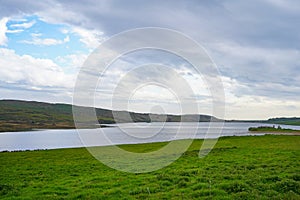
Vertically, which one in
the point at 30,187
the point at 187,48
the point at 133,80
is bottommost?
the point at 30,187

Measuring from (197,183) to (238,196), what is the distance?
3.18 metres

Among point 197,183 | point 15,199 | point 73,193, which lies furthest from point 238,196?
point 15,199

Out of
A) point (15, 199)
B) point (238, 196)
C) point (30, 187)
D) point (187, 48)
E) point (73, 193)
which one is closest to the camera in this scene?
point (238, 196)

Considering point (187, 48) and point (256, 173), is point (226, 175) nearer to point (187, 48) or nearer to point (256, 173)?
point (256, 173)

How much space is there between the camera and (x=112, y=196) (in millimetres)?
14438

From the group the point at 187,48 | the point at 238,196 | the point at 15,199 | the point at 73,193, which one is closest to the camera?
the point at 238,196

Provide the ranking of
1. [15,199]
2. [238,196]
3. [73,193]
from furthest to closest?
[73,193], [15,199], [238,196]

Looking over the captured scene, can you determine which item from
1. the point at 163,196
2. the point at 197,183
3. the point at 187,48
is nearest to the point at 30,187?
the point at 163,196

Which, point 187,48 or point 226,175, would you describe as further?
point 187,48

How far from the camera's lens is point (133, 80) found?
28.1 meters

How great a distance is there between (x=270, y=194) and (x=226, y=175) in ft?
14.5

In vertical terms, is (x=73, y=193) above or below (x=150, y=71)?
below

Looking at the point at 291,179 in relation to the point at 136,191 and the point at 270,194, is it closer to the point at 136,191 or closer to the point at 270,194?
the point at 270,194

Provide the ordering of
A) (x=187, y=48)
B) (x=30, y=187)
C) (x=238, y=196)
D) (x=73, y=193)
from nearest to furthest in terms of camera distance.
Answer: (x=238, y=196) < (x=73, y=193) < (x=30, y=187) < (x=187, y=48)
